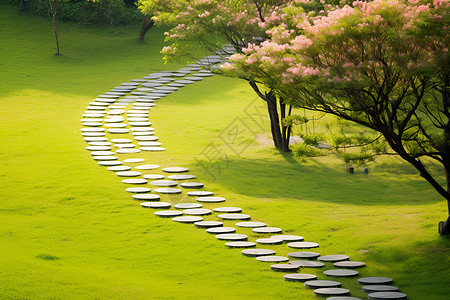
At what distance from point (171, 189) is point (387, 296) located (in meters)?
7.25

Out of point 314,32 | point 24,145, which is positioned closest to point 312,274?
point 314,32

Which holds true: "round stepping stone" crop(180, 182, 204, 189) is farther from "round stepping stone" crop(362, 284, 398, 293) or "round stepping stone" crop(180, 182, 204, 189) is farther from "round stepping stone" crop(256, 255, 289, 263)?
"round stepping stone" crop(362, 284, 398, 293)

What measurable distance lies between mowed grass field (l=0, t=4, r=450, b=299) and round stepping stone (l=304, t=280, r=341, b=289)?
0.16 m

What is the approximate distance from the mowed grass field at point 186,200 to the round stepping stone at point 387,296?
29cm

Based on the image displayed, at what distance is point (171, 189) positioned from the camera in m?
15.2

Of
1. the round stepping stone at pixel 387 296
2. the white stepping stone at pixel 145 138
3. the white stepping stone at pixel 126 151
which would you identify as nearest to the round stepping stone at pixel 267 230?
the round stepping stone at pixel 387 296

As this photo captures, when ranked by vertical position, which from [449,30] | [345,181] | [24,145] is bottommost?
[345,181]

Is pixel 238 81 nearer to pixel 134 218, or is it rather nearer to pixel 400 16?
pixel 134 218

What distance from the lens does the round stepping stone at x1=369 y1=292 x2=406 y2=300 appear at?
9.07m

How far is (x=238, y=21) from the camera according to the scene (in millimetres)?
18328

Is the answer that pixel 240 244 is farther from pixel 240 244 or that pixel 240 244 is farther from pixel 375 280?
pixel 375 280

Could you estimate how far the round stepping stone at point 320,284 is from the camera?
9617 mm

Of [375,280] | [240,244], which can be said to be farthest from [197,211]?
[375,280]

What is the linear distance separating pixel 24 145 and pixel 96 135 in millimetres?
2354
